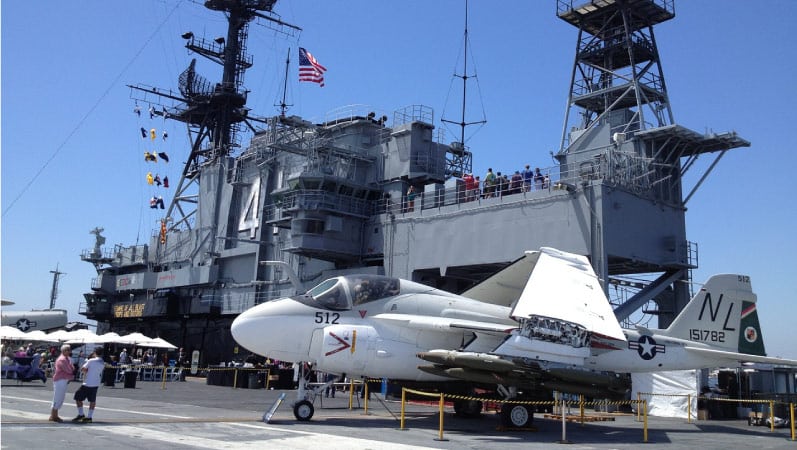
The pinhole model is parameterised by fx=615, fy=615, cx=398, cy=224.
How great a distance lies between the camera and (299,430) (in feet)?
40.9

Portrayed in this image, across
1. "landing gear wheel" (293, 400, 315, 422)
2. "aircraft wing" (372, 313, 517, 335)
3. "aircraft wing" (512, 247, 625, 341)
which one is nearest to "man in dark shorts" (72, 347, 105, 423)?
"landing gear wheel" (293, 400, 315, 422)

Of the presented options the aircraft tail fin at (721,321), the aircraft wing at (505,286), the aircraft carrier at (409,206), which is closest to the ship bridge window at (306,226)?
the aircraft carrier at (409,206)

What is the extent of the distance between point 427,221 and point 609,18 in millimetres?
14463

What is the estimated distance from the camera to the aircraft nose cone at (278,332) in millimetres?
14664

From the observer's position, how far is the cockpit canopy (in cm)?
1512

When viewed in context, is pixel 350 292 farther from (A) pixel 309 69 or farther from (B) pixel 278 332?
(A) pixel 309 69

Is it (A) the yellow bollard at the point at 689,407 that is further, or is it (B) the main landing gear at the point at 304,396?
(A) the yellow bollard at the point at 689,407

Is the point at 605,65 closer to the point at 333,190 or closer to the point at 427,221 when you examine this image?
the point at 427,221

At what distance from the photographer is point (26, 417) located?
1251 cm

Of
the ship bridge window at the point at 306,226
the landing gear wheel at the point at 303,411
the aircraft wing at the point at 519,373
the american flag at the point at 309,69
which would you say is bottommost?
the landing gear wheel at the point at 303,411

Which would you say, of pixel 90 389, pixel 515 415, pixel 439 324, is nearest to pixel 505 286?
pixel 439 324

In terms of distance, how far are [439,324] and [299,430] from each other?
4210 mm

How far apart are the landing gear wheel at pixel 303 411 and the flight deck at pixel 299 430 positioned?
0.18m

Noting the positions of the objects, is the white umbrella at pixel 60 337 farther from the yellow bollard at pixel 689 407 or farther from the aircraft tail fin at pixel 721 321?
the yellow bollard at pixel 689 407
